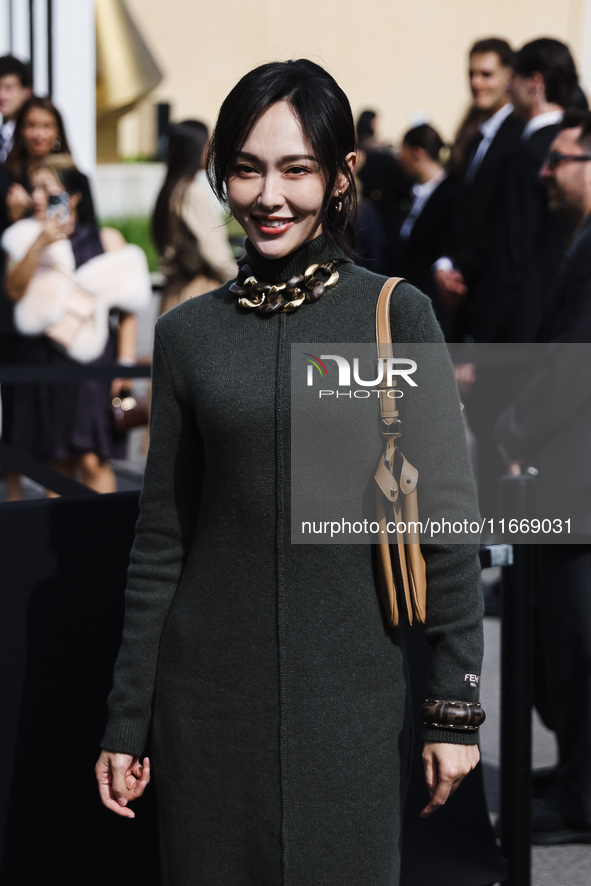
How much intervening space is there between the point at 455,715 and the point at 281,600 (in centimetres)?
31

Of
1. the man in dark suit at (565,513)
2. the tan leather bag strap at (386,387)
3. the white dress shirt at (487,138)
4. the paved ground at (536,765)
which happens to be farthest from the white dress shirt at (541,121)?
the tan leather bag strap at (386,387)

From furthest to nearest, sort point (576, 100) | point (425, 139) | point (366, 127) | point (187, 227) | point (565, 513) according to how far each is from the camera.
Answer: point (366, 127) < point (425, 139) < point (187, 227) < point (576, 100) < point (565, 513)

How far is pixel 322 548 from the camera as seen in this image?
1.83m

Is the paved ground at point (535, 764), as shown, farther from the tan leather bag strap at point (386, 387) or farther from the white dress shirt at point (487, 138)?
the white dress shirt at point (487, 138)

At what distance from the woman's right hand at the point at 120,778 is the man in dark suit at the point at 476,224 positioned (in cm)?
384

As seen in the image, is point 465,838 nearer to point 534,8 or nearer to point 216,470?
point 216,470

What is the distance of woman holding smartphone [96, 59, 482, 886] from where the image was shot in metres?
1.82

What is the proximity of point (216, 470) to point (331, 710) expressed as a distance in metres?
0.42

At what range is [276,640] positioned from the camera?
1.86 m

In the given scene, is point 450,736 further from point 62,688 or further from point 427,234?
point 427,234

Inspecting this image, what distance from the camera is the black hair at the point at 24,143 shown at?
552cm

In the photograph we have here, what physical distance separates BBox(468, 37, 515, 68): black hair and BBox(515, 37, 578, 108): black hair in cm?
108

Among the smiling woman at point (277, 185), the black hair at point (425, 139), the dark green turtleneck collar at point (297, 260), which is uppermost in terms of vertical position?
the black hair at point (425, 139)

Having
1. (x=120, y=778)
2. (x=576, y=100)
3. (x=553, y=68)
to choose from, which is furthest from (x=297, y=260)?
(x=576, y=100)
